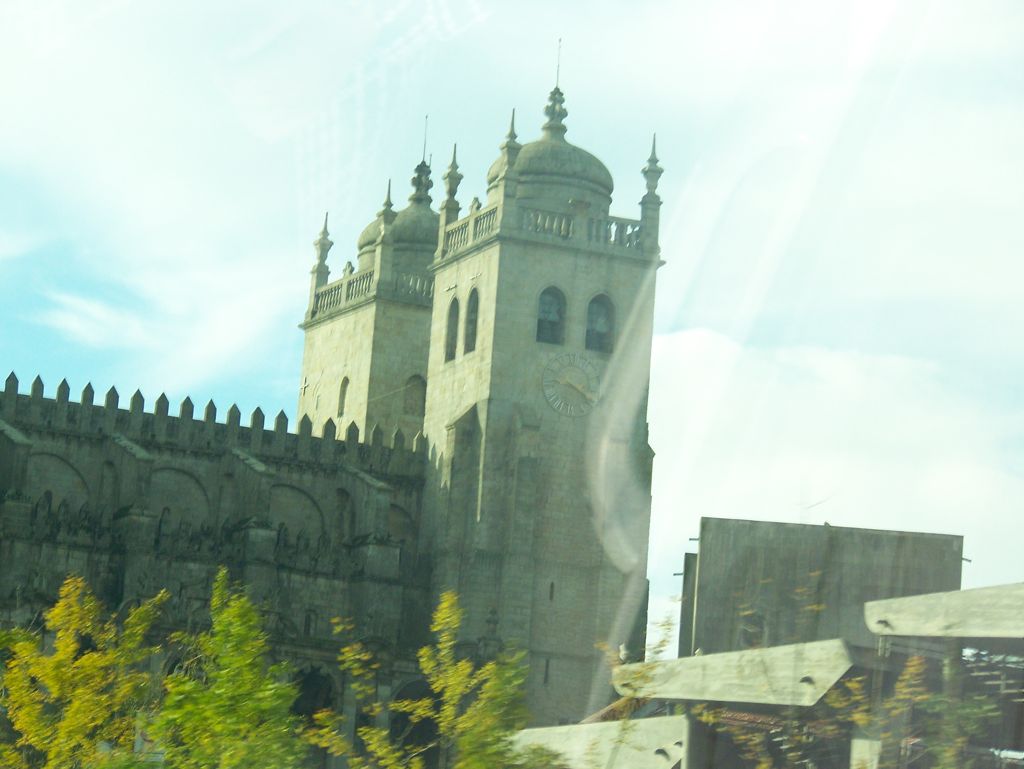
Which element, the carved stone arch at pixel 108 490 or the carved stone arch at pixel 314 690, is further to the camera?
the carved stone arch at pixel 108 490

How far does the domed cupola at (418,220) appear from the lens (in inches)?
3376

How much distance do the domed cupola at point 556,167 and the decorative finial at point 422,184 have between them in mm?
11355

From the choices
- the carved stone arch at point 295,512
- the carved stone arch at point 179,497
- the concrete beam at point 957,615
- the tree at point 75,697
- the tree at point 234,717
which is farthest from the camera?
the carved stone arch at point 295,512

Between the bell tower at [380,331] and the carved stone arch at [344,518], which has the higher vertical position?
the bell tower at [380,331]

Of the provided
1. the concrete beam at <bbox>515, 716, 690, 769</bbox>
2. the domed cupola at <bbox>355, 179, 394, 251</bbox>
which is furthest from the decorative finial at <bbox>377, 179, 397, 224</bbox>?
the concrete beam at <bbox>515, 716, 690, 769</bbox>

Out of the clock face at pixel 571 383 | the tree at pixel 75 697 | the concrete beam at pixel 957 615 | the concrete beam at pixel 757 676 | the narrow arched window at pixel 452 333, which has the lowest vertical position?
the tree at pixel 75 697

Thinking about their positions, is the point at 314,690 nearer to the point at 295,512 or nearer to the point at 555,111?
the point at 295,512

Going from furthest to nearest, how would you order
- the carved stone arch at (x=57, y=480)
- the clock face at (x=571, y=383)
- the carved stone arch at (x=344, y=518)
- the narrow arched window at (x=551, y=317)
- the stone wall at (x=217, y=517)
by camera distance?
1. the carved stone arch at (x=344, y=518)
2. the narrow arched window at (x=551, y=317)
3. the clock face at (x=571, y=383)
4. the carved stone arch at (x=57, y=480)
5. the stone wall at (x=217, y=517)

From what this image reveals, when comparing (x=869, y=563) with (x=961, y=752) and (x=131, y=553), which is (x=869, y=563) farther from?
(x=961, y=752)

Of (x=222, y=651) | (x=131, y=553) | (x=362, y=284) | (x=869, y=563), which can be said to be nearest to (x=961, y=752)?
(x=222, y=651)

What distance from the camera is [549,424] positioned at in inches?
2891

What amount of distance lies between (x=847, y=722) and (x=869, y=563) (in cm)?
3088

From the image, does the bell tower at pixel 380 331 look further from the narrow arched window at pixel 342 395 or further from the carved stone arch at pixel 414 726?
the carved stone arch at pixel 414 726

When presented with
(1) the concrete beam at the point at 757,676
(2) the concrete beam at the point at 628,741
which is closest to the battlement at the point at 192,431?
(2) the concrete beam at the point at 628,741
